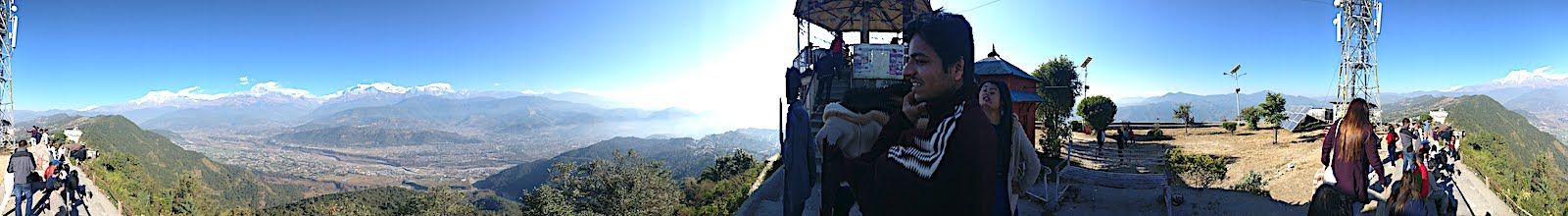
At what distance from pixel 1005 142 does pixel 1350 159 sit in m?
4.30

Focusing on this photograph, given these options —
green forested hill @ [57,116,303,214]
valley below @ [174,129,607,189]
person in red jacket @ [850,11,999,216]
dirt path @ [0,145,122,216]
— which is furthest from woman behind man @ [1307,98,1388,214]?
valley below @ [174,129,607,189]

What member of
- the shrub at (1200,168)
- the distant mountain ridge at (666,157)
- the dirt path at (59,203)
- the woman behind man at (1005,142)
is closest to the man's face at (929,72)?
the woman behind man at (1005,142)

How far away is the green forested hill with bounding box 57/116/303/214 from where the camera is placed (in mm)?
23531

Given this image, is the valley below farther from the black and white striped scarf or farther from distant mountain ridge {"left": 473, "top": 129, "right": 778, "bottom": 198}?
the black and white striped scarf

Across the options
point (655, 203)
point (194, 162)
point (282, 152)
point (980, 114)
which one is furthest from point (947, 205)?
point (282, 152)

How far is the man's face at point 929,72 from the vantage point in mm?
1591

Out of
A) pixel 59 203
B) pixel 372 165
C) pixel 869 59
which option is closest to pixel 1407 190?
pixel 869 59

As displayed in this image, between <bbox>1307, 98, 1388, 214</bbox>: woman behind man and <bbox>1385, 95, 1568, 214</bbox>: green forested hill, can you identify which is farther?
<bbox>1385, 95, 1568, 214</bbox>: green forested hill

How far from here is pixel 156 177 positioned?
4212 cm

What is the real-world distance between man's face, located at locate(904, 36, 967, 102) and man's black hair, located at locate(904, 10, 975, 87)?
0.01 m

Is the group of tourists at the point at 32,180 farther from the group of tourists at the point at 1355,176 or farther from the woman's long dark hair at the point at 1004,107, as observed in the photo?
the group of tourists at the point at 1355,176

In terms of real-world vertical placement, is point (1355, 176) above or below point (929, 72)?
below

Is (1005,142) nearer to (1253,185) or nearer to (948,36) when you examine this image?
(948,36)

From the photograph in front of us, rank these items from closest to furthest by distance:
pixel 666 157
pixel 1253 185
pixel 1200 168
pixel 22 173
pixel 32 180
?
1. pixel 22 173
2. pixel 32 180
3. pixel 1253 185
4. pixel 1200 168
5. pixel 666 157
